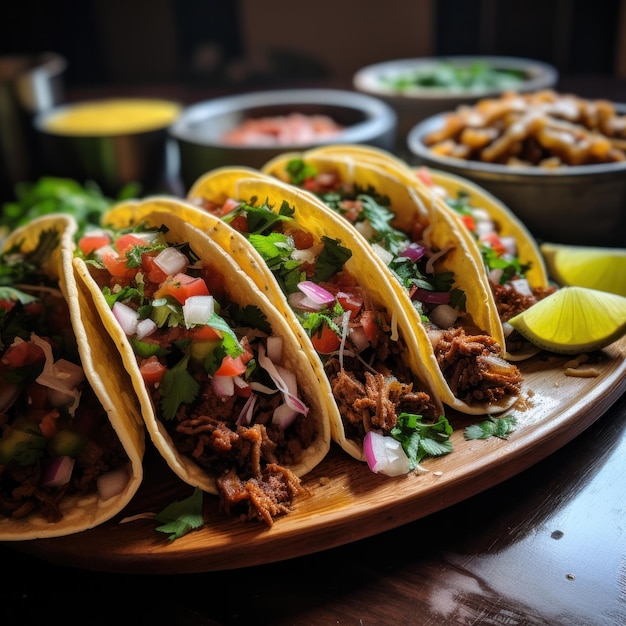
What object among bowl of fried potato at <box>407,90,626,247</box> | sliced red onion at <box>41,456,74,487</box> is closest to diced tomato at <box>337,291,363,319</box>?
sliced red onion at <box>41,456,74,487</box>

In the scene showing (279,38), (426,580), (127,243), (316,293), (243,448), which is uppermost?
(279,38)

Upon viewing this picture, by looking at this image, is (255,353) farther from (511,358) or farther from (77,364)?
(511,358)

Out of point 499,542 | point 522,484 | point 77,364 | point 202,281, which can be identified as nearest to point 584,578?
point 499,542

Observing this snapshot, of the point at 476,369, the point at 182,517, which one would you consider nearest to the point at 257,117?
the point at 476,369

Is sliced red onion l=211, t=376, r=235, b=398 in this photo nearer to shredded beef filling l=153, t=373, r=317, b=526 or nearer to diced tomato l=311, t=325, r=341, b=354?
shredded beef filling l=153, t=373, r=317, b=526

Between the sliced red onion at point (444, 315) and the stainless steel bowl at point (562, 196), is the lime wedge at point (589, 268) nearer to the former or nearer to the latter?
the stainless steel bowl at point (562, 196)

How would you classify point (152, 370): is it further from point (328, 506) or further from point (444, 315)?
point (444, 315)

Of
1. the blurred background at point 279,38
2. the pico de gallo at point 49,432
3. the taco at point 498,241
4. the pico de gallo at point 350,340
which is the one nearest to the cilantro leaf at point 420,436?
the pico de gallo at point 350,340
